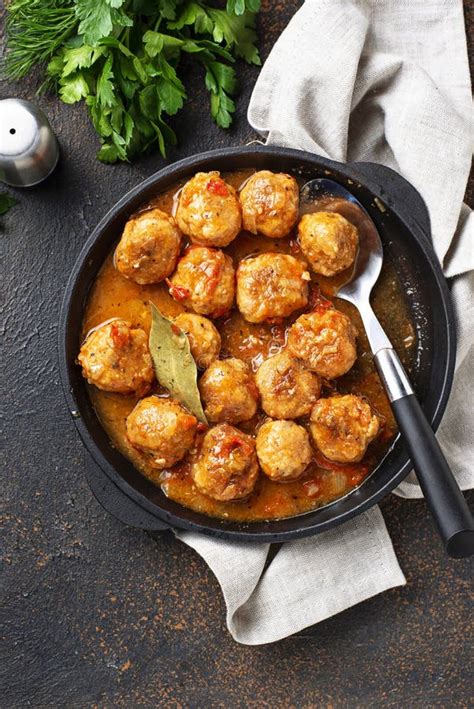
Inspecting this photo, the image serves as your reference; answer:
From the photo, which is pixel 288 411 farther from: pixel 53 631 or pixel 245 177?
pixel 53 631

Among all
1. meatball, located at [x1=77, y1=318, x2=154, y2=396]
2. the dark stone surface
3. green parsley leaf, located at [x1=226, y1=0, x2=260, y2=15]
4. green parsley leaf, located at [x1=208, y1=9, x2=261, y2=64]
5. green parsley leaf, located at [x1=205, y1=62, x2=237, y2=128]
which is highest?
green parsley leaf, located at [x1=226, y1=0, x2=260, y2=15]

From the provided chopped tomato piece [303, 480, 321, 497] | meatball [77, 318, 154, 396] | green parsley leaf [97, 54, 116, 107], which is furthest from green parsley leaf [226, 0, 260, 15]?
chopped tomato piece [303, 480, 321, 497]

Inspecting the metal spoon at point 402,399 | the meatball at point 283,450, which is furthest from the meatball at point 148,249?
the meatball at point 283,450

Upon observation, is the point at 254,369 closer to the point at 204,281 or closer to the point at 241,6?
the point at 204,281

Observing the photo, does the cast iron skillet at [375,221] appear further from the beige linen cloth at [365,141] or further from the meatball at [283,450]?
the meatball at [283,450]

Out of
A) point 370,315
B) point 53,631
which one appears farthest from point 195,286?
point 53,631

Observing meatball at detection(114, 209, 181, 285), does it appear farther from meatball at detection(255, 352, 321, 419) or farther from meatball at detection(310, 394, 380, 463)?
meatball at detection(310, 394, 380, 463)
